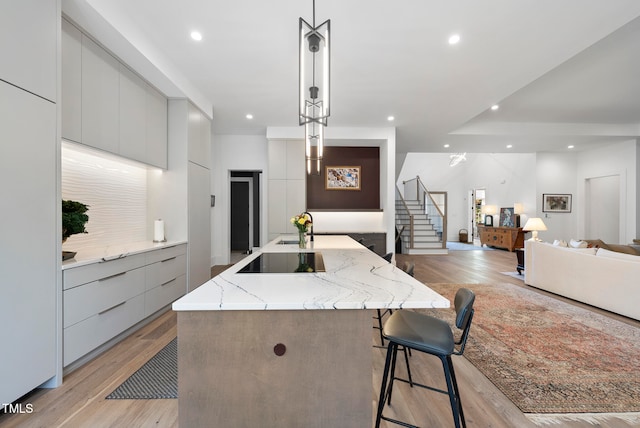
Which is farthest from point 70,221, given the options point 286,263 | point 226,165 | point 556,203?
point 556,203

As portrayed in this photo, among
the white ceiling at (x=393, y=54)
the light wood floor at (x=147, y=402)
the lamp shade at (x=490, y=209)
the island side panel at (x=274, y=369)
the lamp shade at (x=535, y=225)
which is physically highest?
the white ceiling at (x=393, y=54)

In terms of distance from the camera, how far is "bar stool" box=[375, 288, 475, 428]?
1.32m

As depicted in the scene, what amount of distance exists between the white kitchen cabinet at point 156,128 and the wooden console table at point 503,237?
947 centimetres

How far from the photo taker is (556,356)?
7.86ft

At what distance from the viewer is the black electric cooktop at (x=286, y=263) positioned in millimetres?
1848

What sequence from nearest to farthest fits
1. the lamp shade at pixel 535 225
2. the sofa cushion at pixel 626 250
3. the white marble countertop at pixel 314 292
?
the white marble countertop at pixel 314 292, the sofa cushion at pixel 626 250, the lamp shade at pixel 535 225

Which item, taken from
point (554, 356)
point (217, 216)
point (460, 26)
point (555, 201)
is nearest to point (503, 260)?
point (555, 201)

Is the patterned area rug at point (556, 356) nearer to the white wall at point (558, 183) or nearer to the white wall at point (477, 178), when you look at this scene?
the white wall at point (558, 183)

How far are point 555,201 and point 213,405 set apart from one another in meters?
10.4

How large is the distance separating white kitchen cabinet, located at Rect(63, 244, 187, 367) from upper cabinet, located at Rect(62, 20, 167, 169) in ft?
3.70

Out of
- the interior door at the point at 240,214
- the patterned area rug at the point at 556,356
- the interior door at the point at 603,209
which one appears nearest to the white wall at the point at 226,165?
the interior door at the point at 240,214

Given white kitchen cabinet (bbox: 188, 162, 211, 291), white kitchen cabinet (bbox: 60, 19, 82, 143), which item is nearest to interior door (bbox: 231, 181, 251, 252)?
white kitchen cabinet (bbox: 188, 162, 211, 291)

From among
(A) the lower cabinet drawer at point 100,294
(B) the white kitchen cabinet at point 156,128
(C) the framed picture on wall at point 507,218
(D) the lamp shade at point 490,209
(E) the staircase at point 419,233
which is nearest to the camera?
(A) the lower cabinet drawer at point 100,294

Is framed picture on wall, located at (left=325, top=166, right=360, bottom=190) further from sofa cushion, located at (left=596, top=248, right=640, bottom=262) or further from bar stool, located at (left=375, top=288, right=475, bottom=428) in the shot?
bar stool, located at (left=375, top=288, right=475, bottom=428)
